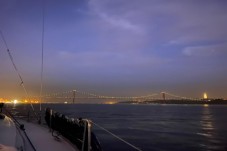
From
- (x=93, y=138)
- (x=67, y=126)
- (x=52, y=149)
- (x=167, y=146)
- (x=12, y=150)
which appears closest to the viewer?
(x=12, y=150)

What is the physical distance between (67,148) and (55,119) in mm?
3359

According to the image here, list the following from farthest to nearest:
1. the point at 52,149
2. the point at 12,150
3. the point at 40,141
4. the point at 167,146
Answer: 1. the point at 167,146
2. the point at 40,141
3. the point at 52,149
4. the point at 12,150

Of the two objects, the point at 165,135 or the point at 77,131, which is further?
the point at 165,135

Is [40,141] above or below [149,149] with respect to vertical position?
above

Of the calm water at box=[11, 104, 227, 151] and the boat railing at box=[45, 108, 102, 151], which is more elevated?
the boat railing at box=[45, 108, 102, 151]

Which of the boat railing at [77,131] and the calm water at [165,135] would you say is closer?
the boat railing at [77,131]

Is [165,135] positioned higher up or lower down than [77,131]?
lower down

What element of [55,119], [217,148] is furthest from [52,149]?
[217,148]

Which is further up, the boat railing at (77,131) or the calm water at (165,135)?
the boat railing at (77,131)

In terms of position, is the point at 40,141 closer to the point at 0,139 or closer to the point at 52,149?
the point at 52,149

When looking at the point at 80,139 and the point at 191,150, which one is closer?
the point at 80,139

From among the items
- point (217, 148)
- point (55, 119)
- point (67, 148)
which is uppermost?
point (55, 119)

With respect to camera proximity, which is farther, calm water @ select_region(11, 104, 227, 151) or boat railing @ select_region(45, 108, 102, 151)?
calm water @ select_region(11, 104, 227, 151)

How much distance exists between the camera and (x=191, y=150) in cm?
2627
